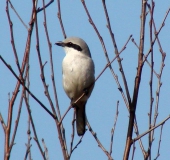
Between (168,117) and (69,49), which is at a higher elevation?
(69,49)

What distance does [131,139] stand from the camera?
278cm

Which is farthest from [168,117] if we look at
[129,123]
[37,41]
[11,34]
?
[11,34]

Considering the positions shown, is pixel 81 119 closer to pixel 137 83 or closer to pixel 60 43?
pixel 60 43

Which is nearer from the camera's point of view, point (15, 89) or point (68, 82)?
point (15, 89)

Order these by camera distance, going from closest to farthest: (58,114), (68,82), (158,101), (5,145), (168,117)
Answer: (5,145) → (168,117) → (58,114) → (158,101) → (68,82)

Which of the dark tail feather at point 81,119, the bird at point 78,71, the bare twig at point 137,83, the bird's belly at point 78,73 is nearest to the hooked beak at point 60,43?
the bird at point 78,71

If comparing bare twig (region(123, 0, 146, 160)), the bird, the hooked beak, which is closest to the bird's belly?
the bird

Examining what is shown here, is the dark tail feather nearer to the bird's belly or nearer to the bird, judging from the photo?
the bird

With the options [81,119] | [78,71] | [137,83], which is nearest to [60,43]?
[78,71]

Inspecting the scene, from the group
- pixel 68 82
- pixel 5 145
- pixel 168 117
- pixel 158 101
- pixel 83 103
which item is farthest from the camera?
pixel 83 103

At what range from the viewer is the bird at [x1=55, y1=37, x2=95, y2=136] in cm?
461

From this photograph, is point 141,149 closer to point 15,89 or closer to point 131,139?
point 131,139

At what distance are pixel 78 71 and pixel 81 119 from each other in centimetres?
66

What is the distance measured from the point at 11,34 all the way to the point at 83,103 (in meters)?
2.31
